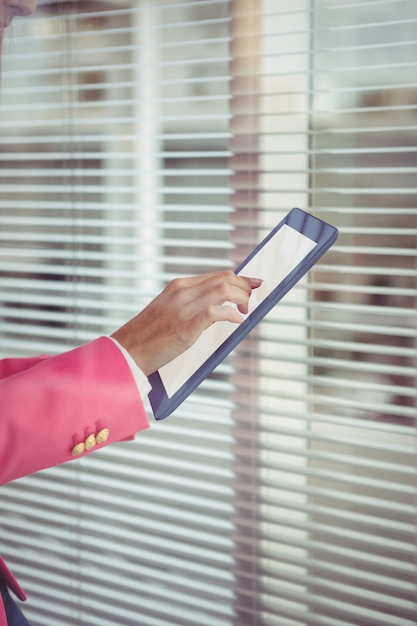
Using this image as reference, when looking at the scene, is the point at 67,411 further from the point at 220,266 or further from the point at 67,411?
the point at 220,266

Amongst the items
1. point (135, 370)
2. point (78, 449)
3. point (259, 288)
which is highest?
point (259, 288)

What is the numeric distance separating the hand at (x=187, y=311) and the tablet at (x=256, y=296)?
0.16ft

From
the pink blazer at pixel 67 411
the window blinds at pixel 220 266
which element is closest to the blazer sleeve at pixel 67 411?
the pink blazer at pixel 67 411

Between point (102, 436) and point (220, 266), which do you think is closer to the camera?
point (102, 436)

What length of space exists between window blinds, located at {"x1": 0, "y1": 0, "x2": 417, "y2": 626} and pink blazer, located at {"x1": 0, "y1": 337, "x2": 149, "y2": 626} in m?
0.47

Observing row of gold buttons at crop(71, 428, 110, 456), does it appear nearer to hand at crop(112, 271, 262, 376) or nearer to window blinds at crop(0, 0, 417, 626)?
hand at crop(112, 271, 262, 376)

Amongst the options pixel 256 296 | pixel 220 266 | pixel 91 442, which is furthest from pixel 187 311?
pixel 220 266

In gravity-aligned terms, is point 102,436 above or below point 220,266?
below

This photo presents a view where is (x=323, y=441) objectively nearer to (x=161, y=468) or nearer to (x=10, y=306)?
(x=161, y=468)

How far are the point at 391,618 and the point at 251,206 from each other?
0.76 meters

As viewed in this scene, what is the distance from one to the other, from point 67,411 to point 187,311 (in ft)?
0.70

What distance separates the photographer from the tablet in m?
1.02

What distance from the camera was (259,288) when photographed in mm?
1039

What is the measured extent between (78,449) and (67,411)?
5cm
